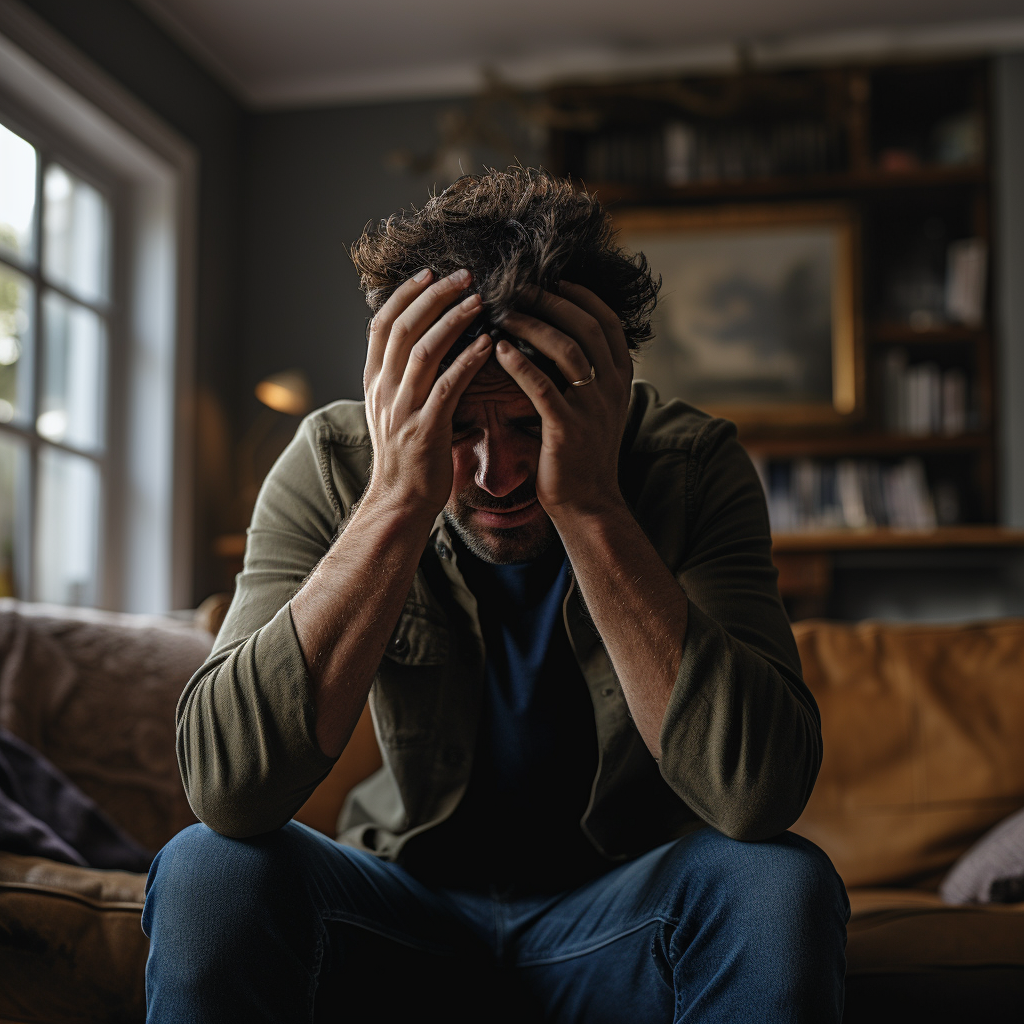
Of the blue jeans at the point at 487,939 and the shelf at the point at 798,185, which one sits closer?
the blue jeans at the point at 487,939

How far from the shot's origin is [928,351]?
342cm

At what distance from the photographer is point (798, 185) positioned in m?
3.35

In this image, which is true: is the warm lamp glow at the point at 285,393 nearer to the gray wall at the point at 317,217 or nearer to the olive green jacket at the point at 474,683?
the gray wall at the point at 317,217

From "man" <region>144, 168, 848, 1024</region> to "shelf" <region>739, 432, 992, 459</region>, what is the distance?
222 centimetres

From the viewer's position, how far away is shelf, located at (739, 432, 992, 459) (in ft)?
10.6

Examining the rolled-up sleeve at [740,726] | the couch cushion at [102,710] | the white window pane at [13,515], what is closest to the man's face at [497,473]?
the rolled-up sleeve at [740,726]

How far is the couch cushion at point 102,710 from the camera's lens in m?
1.56

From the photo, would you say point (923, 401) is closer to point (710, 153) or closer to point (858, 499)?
point (858, 499)

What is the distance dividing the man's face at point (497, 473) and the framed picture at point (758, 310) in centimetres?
236

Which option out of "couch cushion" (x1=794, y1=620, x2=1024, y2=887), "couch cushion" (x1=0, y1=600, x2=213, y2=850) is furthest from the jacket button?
"couch cushion" (x1=794, y1=620, x2=1024, y2=887)

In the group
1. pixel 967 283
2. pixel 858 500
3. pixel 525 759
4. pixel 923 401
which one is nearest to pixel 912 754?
pixel 525 759

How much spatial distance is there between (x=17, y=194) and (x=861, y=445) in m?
2.53

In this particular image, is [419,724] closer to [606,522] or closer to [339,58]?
[606,522]

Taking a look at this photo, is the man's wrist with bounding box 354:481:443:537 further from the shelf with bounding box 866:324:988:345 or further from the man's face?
the shelf with bounding box 866:324:988:345
